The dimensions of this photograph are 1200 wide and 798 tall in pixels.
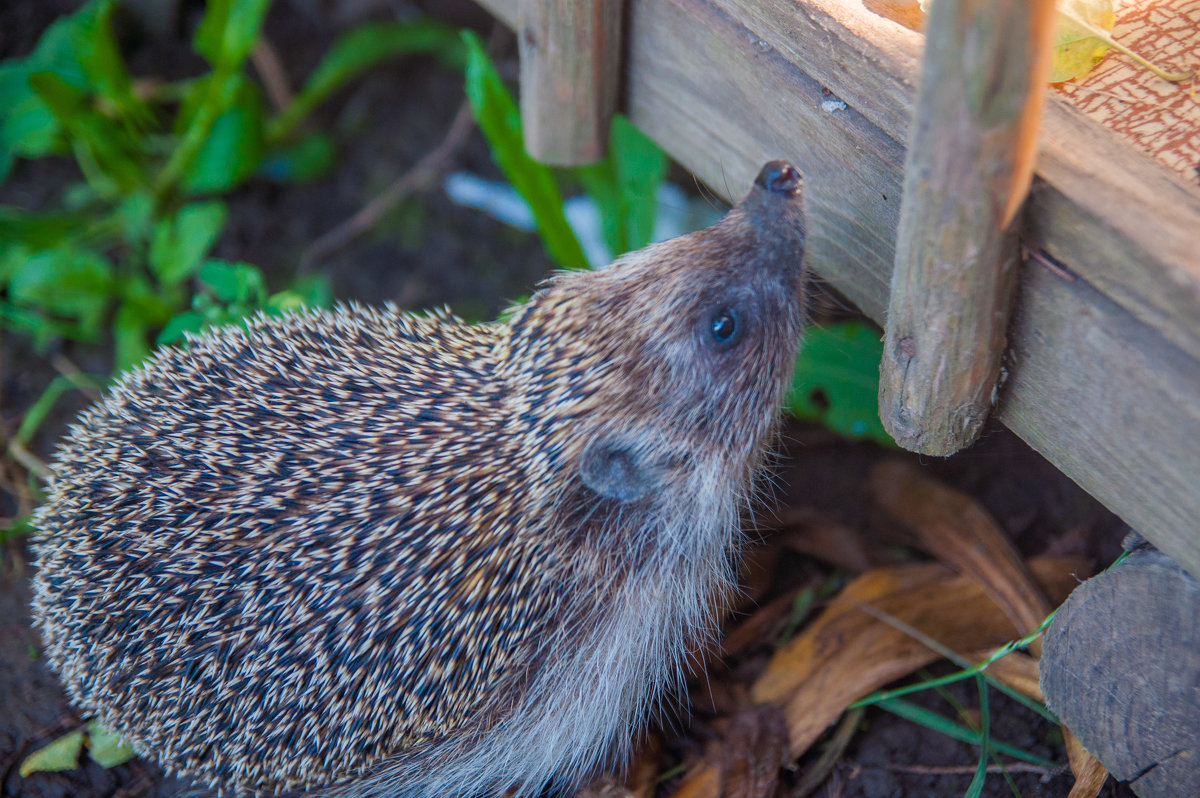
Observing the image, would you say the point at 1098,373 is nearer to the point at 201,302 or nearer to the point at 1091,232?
the point at 1091,232

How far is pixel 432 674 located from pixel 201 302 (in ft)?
6.84

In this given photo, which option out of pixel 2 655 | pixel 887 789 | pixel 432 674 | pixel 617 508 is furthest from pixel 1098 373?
pixel 2 655

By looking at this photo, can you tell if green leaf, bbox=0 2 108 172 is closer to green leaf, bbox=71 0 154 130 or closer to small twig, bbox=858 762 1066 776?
green leaf, bbox=71 0 154 130

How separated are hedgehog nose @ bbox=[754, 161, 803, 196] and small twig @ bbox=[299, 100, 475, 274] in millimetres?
3701

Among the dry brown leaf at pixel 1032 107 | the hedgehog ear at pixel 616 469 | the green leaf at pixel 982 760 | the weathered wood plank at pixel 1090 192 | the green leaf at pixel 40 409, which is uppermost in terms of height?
the dry brown leaf at pixel 1032 107

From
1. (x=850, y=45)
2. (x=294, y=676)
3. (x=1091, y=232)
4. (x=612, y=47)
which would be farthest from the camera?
(x=612, y=47)

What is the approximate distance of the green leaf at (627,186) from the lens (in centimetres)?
497

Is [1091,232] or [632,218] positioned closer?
[1091,232]

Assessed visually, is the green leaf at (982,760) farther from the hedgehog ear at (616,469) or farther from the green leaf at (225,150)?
the green leaf at (225,150)

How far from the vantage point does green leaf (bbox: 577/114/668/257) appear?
4973 mm

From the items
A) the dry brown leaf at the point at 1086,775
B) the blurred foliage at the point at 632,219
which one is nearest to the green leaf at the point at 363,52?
the blurred foliage at the point at 632,219

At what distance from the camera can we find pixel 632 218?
5.04m

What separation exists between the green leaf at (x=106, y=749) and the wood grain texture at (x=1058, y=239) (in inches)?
133

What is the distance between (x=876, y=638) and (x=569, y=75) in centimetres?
266
